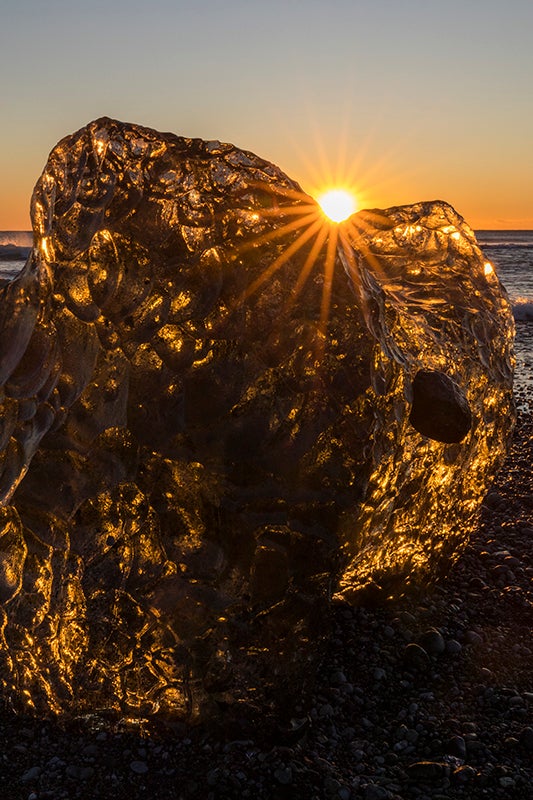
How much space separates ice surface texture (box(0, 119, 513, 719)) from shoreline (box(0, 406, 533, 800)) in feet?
0.51

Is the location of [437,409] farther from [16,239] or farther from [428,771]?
[16,239]

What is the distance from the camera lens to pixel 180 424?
245 centimetres

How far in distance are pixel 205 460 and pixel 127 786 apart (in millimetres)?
1093

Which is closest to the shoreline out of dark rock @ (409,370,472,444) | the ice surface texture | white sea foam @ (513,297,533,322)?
the ice surface texture

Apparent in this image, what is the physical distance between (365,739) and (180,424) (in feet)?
4.36

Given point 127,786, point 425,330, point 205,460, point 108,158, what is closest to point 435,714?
point 127,786

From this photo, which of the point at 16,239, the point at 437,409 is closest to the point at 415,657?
the point at 437,409

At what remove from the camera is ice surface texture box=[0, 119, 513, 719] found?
2.43 metres

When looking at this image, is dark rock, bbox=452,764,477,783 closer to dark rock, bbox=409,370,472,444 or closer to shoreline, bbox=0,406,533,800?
shoreline, bbox=0,406,533,800

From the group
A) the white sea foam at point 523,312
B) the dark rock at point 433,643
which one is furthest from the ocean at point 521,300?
the dark rock at point 433,643

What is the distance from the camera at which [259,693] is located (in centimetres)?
257

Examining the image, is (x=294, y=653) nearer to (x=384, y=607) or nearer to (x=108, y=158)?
(x=384, y=607)

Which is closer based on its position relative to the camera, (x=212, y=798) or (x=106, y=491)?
(x=212, y=798)

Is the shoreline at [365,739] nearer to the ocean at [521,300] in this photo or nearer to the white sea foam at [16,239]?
the ocean at [521,300]
